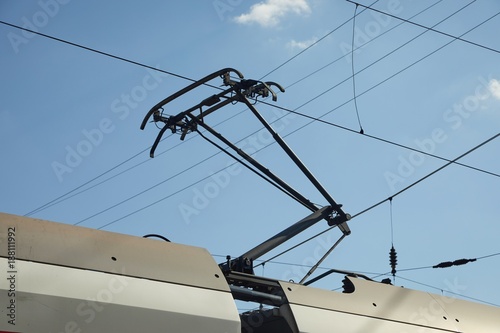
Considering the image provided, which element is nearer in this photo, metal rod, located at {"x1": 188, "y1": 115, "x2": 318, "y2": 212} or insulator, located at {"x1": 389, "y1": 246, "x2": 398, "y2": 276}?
metal rod, located at {"x1": 188, "y1": 115, "x2": 318, "y2": 212}

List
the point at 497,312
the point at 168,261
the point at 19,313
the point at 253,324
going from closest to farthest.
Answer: the point at 19,313 → the point at 168,261 → the point at 253,324 → the point at 497,312

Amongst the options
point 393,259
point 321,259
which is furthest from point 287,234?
point 393,259

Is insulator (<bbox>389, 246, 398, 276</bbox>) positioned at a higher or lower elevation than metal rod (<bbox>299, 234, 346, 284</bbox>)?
higher

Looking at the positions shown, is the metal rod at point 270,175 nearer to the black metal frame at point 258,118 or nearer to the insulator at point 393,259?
the black metal frame at point 258,118

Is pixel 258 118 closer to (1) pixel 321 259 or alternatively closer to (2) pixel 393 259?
(1) pixel 321 259

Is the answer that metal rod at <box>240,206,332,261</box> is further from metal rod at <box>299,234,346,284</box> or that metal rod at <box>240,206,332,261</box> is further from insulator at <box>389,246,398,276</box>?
insulator at <box>389,246,398,276</box>

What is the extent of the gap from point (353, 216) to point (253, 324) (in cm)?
251

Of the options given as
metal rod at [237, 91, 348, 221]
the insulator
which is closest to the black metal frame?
metal rod at [237, 91, 348, 221]

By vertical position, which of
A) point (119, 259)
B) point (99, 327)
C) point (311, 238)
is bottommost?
point (99, 327)

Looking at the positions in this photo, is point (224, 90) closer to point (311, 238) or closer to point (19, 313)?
point (311, 238)

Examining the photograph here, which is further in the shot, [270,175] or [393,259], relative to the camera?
[393,259]

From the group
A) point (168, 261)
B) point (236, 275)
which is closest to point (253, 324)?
point (236, 275)

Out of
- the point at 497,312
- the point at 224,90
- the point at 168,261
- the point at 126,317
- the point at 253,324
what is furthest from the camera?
the point at 224,90

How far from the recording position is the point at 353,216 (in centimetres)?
965
